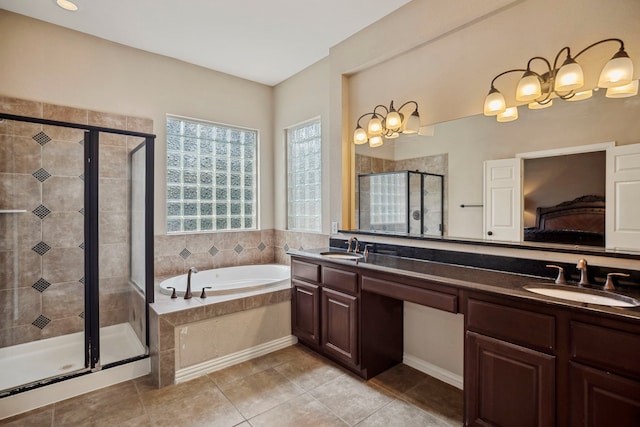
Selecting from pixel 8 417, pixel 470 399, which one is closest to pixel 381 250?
pixel 470 399

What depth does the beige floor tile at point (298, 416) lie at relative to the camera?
6.14 feet

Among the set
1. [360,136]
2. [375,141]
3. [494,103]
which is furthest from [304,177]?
[494,103]

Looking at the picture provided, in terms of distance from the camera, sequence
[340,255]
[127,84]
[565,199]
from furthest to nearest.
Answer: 1. [127,84]
2. [340,255]
3. [565,199]

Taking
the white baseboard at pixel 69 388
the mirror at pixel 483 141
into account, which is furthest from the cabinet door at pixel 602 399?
the white baseboard at pixel 69 388

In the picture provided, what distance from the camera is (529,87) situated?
180cm

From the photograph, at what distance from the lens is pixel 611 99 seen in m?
1.62

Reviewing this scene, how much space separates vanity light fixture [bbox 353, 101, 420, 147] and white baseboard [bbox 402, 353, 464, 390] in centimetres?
185

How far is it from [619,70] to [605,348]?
4.30ft

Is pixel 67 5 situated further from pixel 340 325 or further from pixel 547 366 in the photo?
pixel 547 366

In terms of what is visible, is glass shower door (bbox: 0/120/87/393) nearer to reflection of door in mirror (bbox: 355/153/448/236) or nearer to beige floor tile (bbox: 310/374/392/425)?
beige floor tile (bbox: 310/374/392/425)

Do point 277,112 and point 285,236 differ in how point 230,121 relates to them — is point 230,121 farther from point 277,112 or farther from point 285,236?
point 285,236

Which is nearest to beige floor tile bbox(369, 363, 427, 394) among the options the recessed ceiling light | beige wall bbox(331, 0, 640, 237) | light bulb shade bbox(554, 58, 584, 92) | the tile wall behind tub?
beige wall bbox(331, 0, 640, 237)

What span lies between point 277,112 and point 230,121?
653 millimetres

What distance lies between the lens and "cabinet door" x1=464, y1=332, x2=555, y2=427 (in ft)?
4.60
